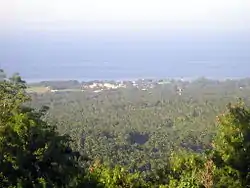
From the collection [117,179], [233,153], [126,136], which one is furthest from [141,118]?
[117,179]

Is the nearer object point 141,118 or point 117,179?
point 117,179

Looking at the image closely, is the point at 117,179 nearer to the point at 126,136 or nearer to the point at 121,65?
the point at 126,136

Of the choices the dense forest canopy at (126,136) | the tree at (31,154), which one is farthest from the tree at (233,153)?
the tree at (31,154)

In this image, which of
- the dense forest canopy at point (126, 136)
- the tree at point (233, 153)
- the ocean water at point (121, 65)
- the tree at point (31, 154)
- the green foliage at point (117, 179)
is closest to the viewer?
the tree at point (31, 154)

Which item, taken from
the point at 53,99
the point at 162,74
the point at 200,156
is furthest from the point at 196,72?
the point at 200,156

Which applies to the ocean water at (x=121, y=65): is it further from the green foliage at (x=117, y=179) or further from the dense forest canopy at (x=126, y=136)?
the green foliage at (x=117, y=179)

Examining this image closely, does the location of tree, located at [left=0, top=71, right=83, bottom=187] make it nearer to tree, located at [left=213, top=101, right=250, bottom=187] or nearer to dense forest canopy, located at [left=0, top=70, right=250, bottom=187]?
dense forest canopy, located at [left=0, top=70, right=250, bottom=187]

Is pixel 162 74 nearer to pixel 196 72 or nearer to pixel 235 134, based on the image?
pixel 196 72
